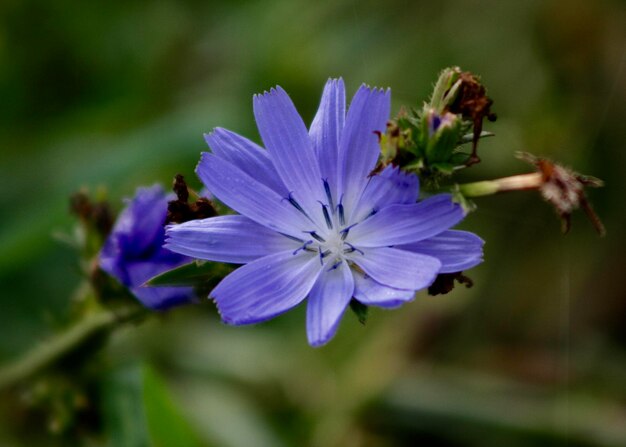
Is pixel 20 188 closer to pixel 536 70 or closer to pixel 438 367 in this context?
pixel 438 367

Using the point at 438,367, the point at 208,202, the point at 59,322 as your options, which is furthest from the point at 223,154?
the point at 438,367

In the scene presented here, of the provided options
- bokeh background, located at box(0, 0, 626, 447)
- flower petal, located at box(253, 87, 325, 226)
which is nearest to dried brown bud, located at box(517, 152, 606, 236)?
flower petal, located at box(253, 87, 325, 226)

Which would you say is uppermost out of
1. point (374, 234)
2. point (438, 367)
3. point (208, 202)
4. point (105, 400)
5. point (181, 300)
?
point (208, 202)

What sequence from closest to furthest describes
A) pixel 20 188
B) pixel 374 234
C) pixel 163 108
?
pixel 374 234 → pixel 20 188 → pixel 163 108

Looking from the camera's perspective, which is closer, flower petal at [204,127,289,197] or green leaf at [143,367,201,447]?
flower petal at [204,127,289,197]

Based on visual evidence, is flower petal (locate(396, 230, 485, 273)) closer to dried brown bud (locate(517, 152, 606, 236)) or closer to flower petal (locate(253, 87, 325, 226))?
dried brown bud (locate(517, 152, 606, 236))

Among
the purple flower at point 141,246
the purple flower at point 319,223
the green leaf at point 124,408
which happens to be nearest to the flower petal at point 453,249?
the purple flower at point 319,223

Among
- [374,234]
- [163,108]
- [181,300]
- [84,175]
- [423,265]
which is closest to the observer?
[423,265]
